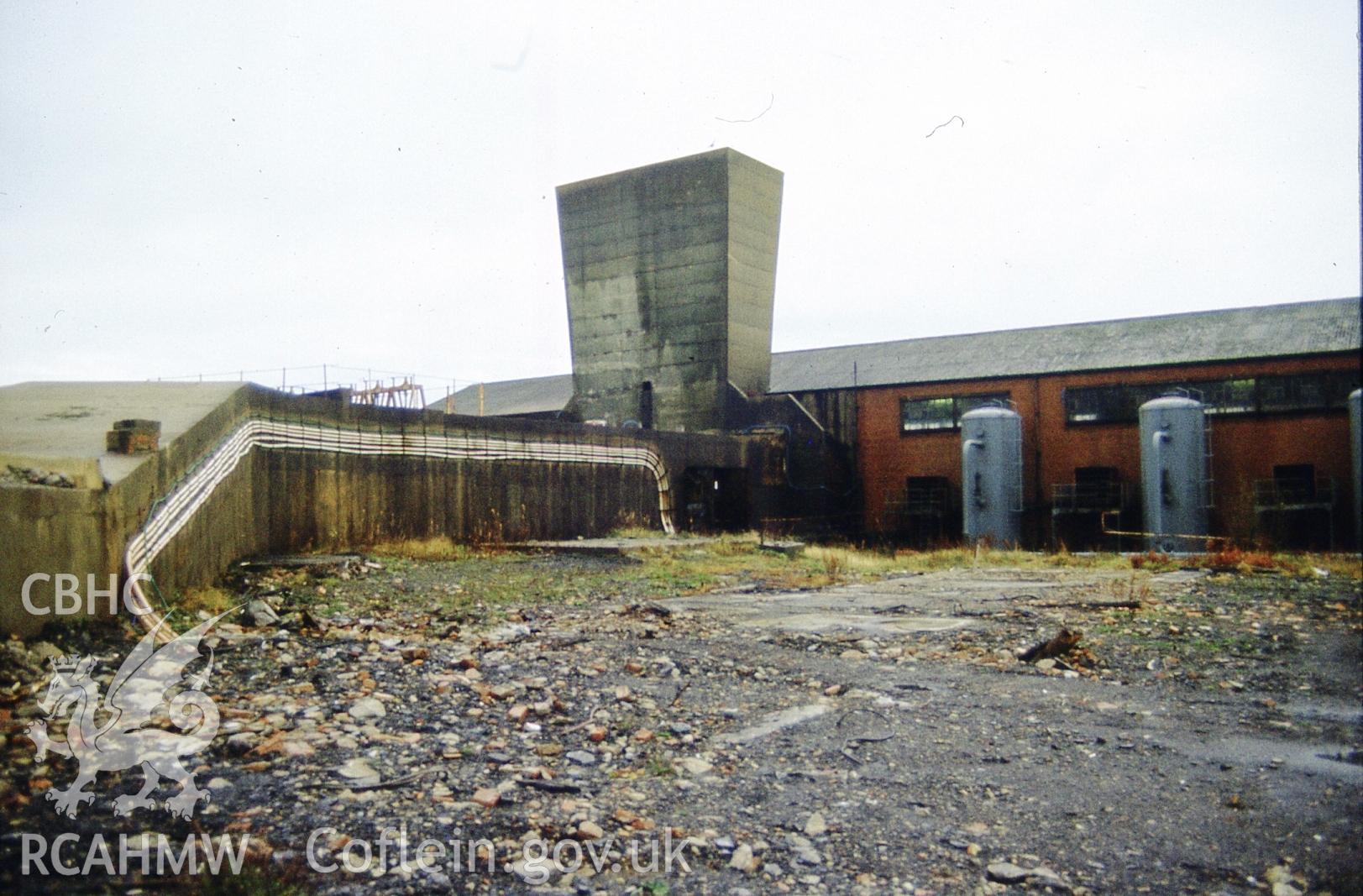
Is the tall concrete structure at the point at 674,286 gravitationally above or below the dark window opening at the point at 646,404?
above

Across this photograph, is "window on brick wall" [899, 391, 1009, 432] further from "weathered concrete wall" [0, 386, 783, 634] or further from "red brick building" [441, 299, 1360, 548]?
"weathered concrete wall" [0, 386, 783, 634]

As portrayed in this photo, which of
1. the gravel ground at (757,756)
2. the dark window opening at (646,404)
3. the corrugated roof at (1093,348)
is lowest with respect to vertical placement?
the gravel ground at (757,756)

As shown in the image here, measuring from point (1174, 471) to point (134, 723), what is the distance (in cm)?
1985

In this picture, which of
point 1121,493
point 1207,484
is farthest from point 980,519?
point 1207,484

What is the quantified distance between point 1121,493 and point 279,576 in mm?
18561

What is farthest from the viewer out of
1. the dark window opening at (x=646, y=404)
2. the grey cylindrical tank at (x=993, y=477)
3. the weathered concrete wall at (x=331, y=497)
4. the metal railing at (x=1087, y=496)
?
the dark window opening at (x=646, y=404)

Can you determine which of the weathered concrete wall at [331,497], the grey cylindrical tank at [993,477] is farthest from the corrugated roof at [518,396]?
the grey cylindrical tank at [993,477]

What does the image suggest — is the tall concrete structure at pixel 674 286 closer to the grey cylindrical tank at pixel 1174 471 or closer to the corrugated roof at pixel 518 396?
the corrugated roof at pixel 518 396

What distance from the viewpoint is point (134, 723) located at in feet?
13.0

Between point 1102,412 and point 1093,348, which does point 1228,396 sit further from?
point 1093,348

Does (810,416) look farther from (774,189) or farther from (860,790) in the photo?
(860,790)

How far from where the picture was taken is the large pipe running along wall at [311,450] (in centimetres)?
615

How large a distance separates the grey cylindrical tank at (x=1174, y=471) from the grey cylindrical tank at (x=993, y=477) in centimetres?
284

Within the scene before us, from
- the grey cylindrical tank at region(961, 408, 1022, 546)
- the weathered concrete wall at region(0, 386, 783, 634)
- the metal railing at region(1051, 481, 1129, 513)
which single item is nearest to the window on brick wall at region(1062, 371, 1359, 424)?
the metal railing at region(1051, 481, 1129, 513)
